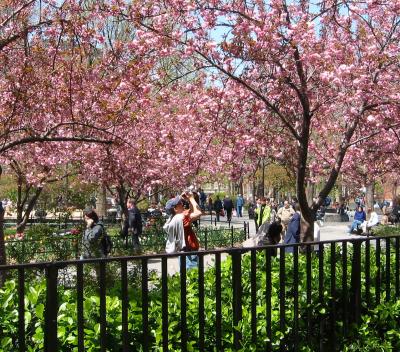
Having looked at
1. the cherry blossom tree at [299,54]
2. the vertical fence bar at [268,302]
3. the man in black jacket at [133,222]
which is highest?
the cherry blossom tree at [299,54]

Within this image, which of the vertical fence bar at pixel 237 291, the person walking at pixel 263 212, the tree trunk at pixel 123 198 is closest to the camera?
the vertical fence bar at pixel 237 291

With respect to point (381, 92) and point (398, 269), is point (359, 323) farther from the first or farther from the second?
Result: point (381, 92)

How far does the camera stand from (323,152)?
17.0 meters

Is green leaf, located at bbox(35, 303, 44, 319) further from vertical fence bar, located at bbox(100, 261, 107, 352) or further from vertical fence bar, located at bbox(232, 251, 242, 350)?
vertical fence bar, located at bbox(232, 251, 242, 350)

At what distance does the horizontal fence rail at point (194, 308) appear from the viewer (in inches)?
127

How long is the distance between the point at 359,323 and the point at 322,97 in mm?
6483

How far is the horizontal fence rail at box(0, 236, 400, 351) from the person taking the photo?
323cm

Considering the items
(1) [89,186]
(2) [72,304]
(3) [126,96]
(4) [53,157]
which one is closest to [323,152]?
(4) [53,157]

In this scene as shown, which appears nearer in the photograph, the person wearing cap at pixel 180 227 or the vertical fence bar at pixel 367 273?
the vertical fence bar at pixel 367 273

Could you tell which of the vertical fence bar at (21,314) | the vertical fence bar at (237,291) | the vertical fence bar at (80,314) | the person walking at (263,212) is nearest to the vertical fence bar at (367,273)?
the vertical fence bar at (237,291)

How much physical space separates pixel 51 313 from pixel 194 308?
1.07m

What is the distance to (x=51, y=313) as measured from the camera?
3.12m

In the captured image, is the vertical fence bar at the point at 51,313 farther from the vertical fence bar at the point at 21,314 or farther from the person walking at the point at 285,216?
the person walking at the point at 285,216

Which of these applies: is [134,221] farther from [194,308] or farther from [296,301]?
[194,308]
